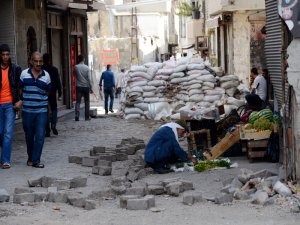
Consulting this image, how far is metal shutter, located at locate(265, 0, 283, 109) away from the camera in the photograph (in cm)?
949

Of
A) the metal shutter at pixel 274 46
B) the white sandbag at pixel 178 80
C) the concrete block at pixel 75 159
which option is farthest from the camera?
the white sandbag at pixel 178 80

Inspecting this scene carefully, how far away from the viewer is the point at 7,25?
1736cm

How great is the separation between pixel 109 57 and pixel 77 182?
111 feet

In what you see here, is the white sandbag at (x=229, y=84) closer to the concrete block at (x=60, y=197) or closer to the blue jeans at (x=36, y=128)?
the blue jeans at (x=36, y=128)

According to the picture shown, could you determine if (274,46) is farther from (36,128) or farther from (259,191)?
(36,128)

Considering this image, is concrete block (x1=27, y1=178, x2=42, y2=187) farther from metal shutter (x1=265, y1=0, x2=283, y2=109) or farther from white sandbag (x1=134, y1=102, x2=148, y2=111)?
white sandbag (x1=134, y1=102, x2=148, y2=111)

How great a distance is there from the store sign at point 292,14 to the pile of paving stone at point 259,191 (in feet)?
5.86

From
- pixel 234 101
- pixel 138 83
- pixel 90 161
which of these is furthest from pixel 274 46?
pixel 138 83

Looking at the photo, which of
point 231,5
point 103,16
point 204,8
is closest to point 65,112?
point 231,5

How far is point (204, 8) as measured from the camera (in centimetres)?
4153

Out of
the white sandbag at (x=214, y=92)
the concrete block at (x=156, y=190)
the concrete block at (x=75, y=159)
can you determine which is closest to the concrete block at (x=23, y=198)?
the concrete block at (x=156, y=190)

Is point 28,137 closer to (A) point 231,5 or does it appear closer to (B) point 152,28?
(A) point 231,5

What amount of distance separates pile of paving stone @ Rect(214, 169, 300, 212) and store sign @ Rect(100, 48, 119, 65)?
34.0m

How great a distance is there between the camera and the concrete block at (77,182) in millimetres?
9293
